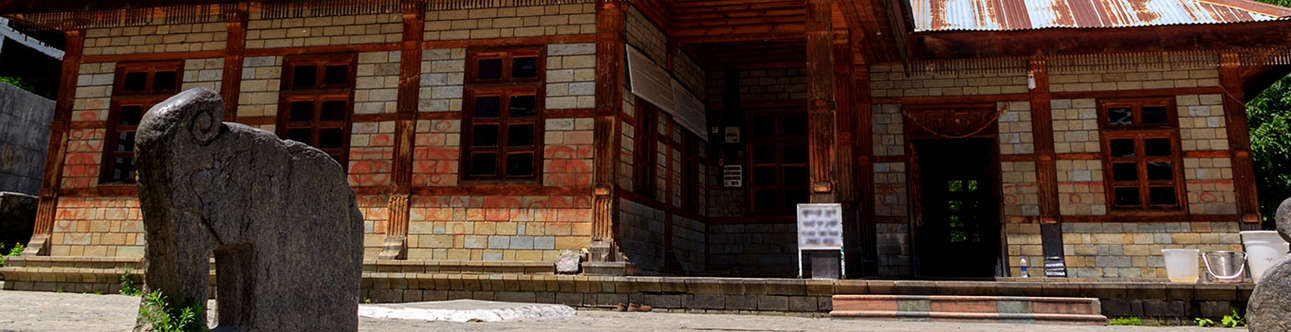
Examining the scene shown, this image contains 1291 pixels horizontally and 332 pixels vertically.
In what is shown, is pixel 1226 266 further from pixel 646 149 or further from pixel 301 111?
pixel 301 111

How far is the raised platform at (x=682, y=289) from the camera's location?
8.43 m

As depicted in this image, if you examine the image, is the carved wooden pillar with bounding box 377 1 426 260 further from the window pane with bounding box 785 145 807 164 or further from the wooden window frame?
the window pane with bounding box 785 145 807 164

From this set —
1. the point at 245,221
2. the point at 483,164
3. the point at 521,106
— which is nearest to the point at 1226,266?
the point at 521,106

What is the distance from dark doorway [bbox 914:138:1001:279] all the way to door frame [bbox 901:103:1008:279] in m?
0.23

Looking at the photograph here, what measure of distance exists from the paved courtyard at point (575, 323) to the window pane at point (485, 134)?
9.56 ft

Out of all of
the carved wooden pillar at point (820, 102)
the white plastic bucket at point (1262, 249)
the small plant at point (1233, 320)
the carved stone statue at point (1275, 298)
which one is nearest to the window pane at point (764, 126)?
the carved wooden pillar at point (820, 102)

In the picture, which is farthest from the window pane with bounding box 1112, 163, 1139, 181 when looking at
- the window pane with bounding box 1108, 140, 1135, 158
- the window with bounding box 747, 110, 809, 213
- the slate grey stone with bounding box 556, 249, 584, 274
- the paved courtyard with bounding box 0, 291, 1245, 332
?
the slate grey stone with bounding box 556, 249, 584, 274

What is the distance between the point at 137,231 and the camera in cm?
1133

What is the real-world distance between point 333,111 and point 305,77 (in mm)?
643

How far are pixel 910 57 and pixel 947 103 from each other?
45.8 inches

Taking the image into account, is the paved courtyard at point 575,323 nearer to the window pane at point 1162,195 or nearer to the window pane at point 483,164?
the window pane at point 483,164

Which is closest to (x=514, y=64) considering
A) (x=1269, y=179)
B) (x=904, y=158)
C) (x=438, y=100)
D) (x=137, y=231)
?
(x=438, y=100)

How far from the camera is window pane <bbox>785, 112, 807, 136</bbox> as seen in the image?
1390 centimetres

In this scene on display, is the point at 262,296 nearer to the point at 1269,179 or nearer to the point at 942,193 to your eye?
the point at 942,193
